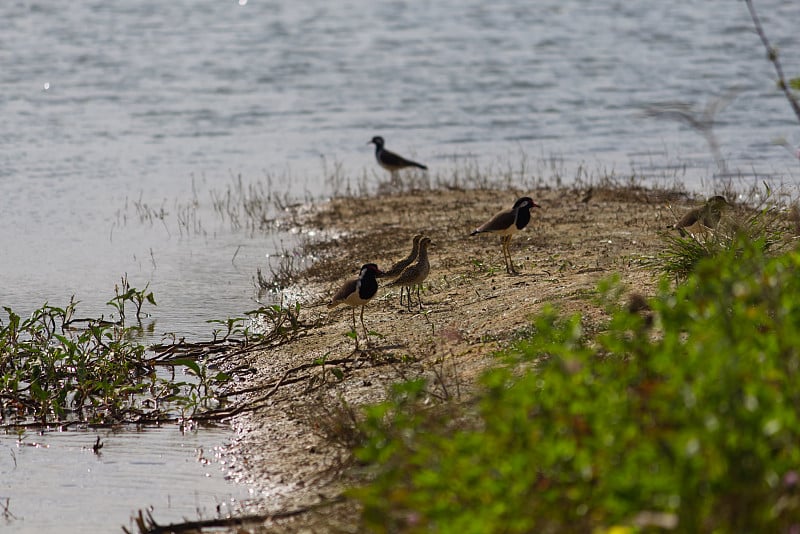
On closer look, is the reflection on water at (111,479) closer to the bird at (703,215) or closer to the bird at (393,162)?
the bird at (703,215)

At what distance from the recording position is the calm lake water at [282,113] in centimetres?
1538

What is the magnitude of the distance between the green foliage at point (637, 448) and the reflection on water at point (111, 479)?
260 cm

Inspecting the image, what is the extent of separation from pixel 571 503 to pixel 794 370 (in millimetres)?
1113

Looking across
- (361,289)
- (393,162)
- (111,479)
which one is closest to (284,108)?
(393,162)

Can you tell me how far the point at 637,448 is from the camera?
4.53m

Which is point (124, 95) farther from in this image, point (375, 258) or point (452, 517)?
point (452, 517)

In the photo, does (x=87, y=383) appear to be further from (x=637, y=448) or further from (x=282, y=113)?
(x=282, y=113)

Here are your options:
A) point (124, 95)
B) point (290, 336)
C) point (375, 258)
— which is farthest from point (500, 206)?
point (124, 95)

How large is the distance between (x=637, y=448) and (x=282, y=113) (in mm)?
21607

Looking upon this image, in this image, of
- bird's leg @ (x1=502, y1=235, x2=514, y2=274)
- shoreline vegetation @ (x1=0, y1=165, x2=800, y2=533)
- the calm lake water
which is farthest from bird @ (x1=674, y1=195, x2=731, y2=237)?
bird's leg @ (x1=502, y1=235, x2=514, y2=274)

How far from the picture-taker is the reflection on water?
24.2 feet

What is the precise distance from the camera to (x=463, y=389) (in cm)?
813

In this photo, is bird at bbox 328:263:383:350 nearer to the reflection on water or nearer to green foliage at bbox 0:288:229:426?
green foliage at bbox 0:288:229:426

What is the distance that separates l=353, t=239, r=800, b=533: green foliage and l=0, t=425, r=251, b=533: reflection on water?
2602mm
